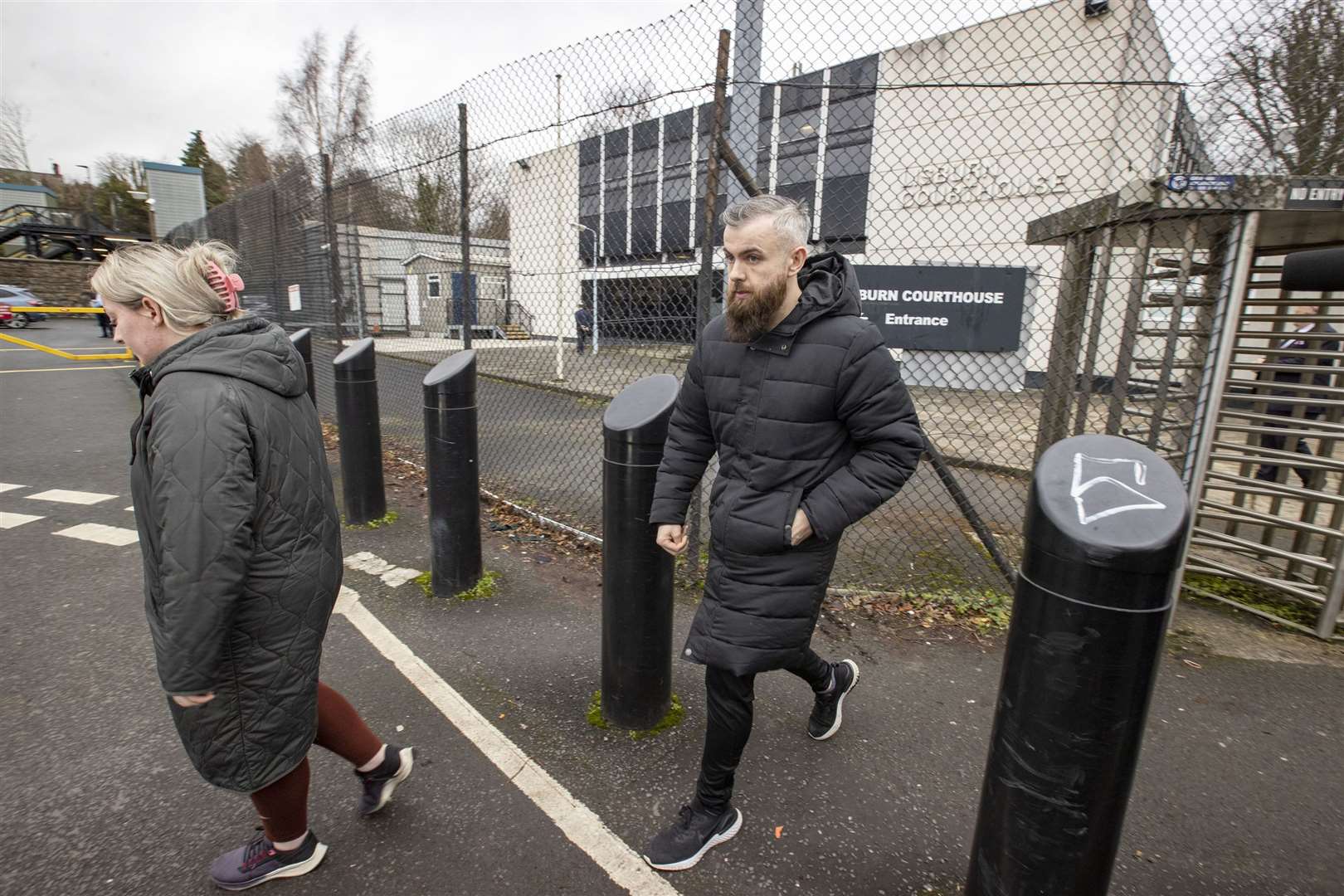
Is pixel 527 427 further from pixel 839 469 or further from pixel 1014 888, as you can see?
pixel 1014 888

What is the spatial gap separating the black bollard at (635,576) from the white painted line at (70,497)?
18.1 feet

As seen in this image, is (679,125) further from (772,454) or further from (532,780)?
(532,780)

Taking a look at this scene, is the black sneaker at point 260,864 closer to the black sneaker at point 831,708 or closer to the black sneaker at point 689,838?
the black sneaker at point 689,838

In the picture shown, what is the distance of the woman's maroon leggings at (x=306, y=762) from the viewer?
200 centimetres

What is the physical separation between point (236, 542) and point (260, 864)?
1153mm

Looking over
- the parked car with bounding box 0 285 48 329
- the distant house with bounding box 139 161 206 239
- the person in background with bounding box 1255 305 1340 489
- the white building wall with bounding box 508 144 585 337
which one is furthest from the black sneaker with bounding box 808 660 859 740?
the distant house with bounding box 139 161 206 239

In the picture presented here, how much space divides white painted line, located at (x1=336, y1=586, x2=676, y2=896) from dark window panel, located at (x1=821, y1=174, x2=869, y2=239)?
431 inches

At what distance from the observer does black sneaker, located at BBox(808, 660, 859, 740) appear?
9.02ft

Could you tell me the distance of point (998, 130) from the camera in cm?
1188

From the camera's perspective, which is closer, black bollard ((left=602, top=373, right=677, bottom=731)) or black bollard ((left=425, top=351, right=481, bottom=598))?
black bollard ((left=602, top=373, right=677, bottom=731))

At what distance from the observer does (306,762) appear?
81.7 inches

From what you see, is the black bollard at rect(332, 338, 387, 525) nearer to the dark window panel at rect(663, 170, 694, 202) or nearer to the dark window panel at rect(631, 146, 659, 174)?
the dark window panel at rect(631, 146, 659, 174)

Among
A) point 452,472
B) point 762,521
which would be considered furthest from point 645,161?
point 762,521

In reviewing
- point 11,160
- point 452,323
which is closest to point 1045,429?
point 452,323
